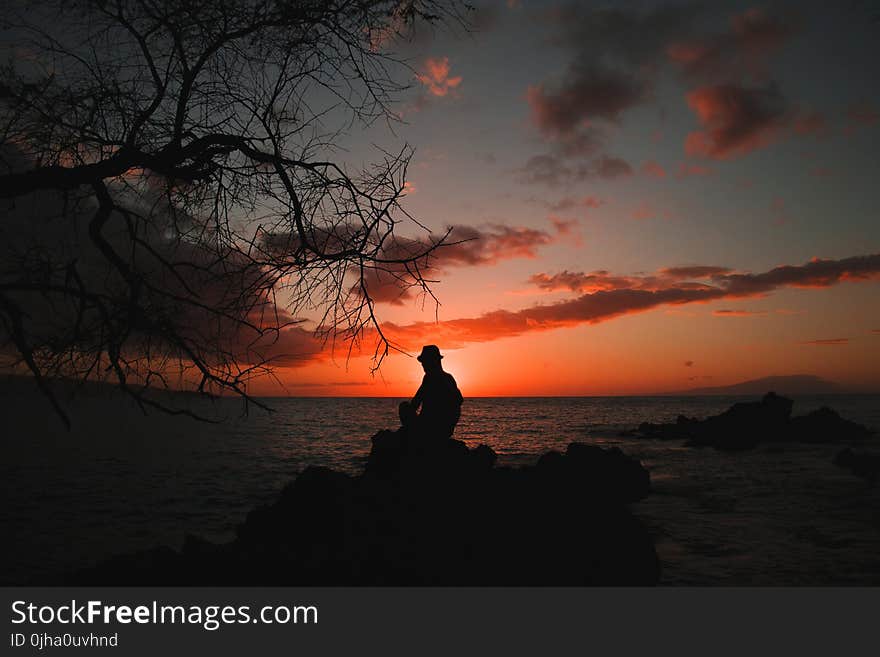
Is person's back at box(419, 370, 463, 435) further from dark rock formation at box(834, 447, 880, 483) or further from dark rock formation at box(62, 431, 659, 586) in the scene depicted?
dark rock formation at box(834, 447, 880, 483)

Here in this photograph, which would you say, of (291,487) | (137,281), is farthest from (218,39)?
(291,487)

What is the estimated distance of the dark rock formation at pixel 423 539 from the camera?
509cm

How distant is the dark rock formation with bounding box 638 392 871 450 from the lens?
114 ft

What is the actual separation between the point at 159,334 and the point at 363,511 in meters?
5.41

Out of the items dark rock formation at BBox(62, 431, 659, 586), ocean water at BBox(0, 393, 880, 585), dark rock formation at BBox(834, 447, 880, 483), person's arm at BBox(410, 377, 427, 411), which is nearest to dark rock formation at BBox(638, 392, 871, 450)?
ocean water at BBox(0, 393, 880, 585)

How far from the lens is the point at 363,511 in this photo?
786 cm

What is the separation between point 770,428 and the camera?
120 feet

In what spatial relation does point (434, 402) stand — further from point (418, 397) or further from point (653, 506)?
point (653, 506)

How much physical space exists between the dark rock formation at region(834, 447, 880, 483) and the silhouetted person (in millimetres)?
17102

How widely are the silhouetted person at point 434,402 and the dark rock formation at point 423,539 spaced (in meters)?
0.69

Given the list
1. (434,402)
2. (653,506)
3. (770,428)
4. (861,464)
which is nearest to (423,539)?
(434,402)

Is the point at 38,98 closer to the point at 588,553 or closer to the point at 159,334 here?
the point at 159,334

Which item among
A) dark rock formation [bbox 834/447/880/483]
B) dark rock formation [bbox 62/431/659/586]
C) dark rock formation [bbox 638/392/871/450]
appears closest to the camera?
dark rock formation [bbox 62/431/659/586]

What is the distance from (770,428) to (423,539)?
130 ft
